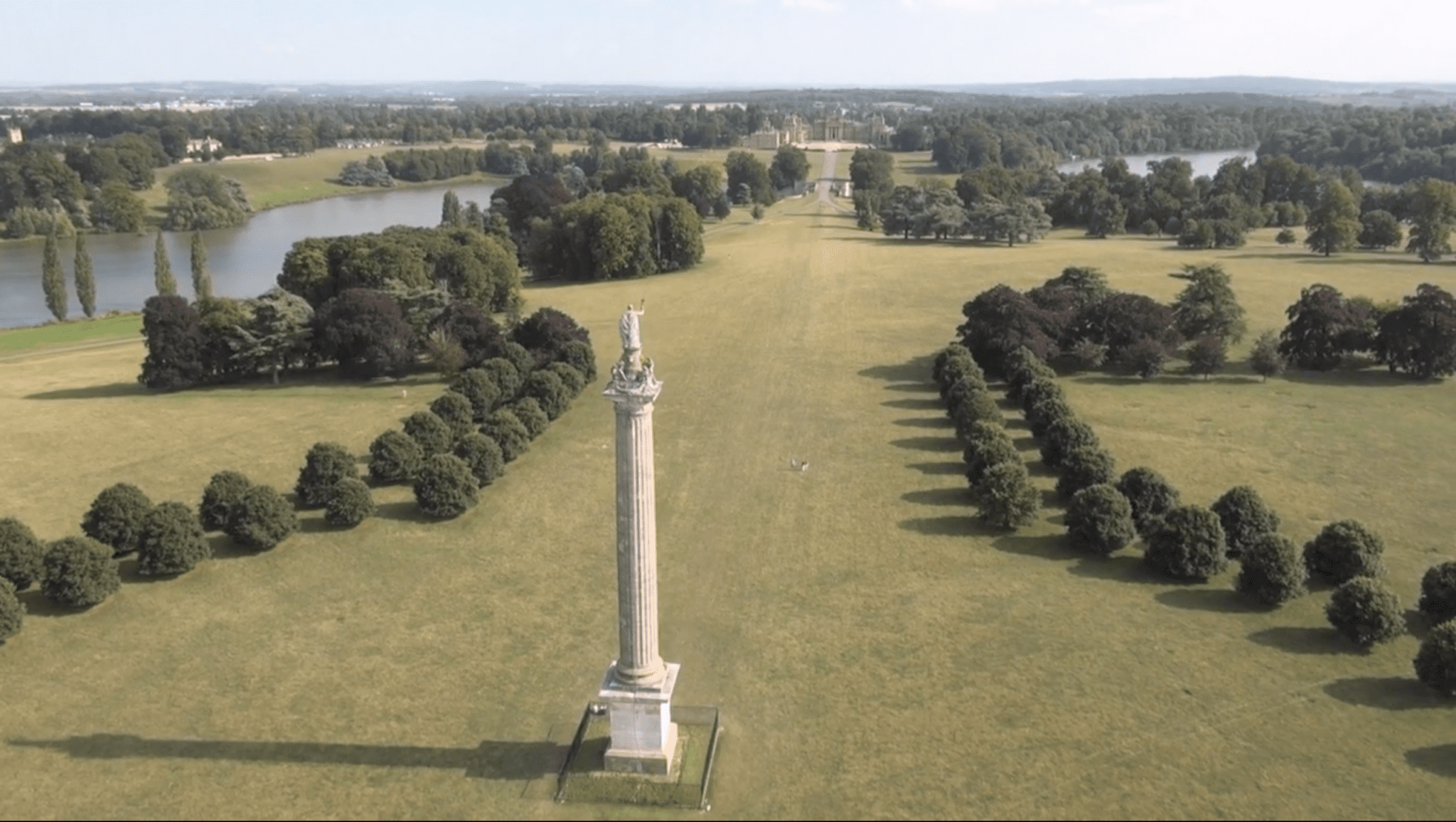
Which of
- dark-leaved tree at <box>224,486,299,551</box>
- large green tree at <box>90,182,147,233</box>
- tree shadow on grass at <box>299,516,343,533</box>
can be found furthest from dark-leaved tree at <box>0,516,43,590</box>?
large green tree at <box>90,182,147,233</box>

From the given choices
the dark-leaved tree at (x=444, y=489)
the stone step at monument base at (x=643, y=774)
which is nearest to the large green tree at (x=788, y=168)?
the dark-leaved tree at (x=444, y=489)

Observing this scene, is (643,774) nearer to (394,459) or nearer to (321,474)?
(321,474)

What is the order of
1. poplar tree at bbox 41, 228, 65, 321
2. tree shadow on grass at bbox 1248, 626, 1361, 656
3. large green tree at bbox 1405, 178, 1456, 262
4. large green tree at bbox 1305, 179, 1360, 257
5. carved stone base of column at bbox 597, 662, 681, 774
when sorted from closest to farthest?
carved stone base of column at bbox 597, 662, 681, 774 < tree shadow on grass at bbox 1248, 626, 1361, 656 < poplar tree at bbox 41, 228, 65, 321 < large green tree at bbox 1405, 178, 1456, 262 < large green tree at bbox 1305, 179, 1360, 257

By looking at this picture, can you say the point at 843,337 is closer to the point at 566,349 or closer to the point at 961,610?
the point at 566,349

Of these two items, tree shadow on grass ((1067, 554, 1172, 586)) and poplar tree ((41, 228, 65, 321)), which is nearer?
tree shadow on grass ((1067, 554, 1172, 586))

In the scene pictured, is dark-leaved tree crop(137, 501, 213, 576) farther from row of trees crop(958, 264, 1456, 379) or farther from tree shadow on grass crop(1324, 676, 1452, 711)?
row of trees crop(958, 264, 1456, 379)

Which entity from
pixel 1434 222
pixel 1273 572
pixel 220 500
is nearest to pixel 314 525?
pixel 220 500

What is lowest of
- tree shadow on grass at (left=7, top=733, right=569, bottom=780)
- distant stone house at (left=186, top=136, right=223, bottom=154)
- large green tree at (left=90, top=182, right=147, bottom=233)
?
tree shadow on grass at (left=7, top=733, right=569, bottom=780)
